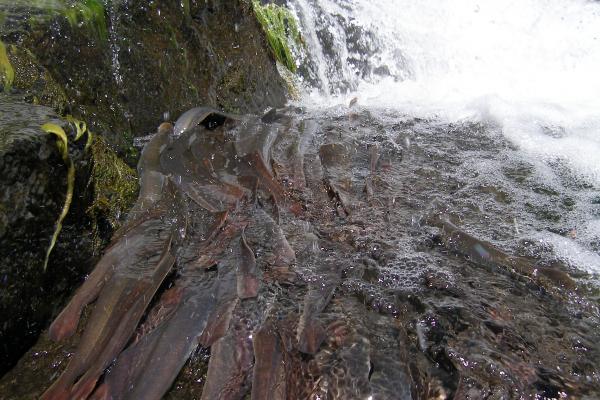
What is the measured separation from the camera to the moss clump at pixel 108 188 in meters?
3.01

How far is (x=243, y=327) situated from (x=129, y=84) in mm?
3101

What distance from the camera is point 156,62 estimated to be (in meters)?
4.66

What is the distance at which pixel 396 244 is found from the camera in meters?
3.05

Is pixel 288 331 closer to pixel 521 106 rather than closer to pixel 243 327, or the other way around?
pixel 243 327

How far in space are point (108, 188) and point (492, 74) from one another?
356 inches

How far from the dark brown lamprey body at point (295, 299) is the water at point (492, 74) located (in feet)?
3.17

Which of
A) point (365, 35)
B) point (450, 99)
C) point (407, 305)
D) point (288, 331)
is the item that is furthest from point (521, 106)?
point (288, 331)

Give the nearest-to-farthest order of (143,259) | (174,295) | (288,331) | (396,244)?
(288,331)
(174,295)
(143,259)
(396,244)

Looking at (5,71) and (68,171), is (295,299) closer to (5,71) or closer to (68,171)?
(68,171)

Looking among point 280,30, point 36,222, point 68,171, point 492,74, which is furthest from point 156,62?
point 492,74

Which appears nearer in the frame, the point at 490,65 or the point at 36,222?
the point at 36,222

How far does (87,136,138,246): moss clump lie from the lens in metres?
3.01

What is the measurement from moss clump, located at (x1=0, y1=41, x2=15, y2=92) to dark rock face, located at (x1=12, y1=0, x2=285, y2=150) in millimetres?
385

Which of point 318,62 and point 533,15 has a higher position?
point 318,62
